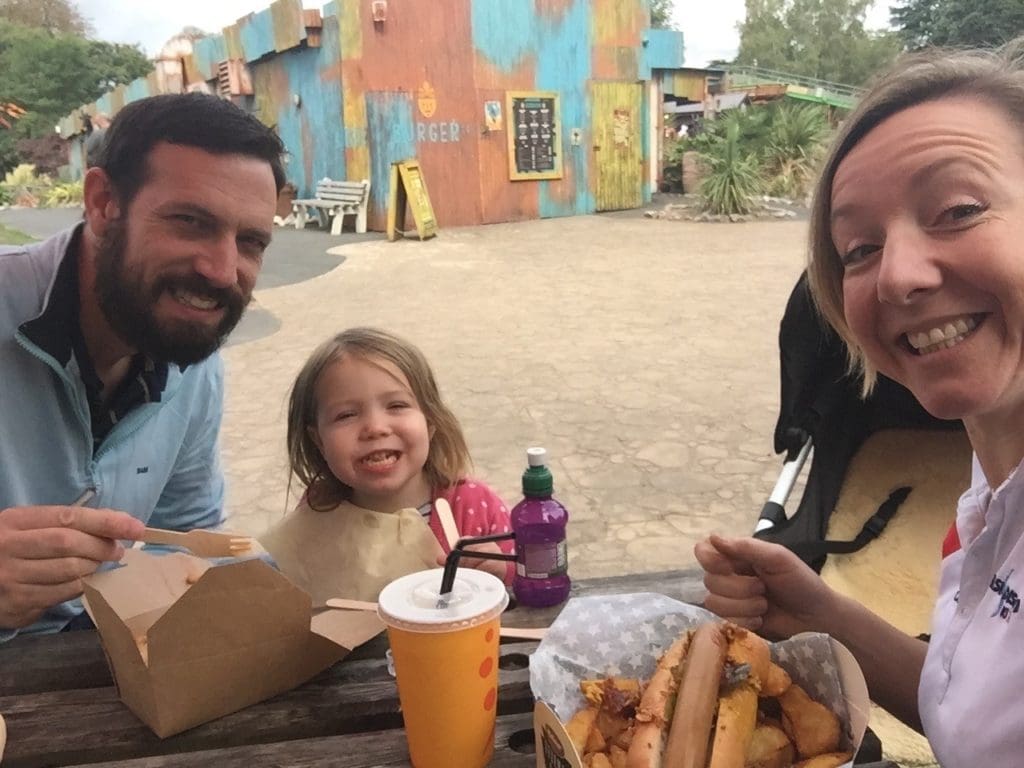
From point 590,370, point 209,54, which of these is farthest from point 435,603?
point 209,54

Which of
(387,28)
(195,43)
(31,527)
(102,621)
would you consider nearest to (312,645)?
(102,621)

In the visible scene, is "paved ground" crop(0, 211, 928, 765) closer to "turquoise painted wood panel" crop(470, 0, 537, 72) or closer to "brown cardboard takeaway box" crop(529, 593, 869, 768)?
"brown cardboard takeaway box" crop(529, 593, 869, 768)

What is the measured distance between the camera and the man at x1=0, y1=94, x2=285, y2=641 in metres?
1.77

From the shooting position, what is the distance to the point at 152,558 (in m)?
1.32

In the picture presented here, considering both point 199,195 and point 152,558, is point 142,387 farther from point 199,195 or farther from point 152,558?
point 152,558

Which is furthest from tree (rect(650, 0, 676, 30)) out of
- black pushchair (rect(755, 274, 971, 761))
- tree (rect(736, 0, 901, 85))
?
black pushchair (rect(755, 274, 971, 761))

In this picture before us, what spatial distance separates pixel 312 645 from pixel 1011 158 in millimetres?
1159

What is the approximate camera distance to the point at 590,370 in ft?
19.8

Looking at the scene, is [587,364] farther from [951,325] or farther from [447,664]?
[447,664]

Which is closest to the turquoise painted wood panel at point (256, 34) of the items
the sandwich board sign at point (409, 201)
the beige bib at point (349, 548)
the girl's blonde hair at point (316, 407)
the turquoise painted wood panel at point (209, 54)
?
the turquoise painted wood panel at point (209, 54)

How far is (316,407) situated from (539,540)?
71cm

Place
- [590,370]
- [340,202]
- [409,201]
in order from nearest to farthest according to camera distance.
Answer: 1. [590,370]
2. [409,201]
3. [340,202]

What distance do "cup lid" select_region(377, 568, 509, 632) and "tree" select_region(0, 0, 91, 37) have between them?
38.5 m

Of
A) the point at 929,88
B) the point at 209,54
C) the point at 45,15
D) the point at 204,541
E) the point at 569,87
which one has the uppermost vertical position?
the point at 45,15
